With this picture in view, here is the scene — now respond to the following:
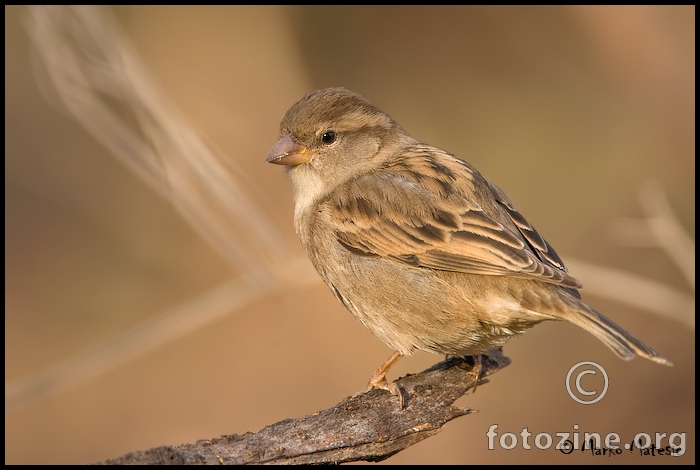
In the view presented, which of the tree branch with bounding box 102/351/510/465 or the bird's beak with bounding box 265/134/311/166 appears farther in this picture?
the bird's beak with bounding box 265/134/311/166

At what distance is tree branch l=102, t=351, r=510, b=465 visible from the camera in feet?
11.1

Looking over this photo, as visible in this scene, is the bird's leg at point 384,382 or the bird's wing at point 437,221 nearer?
the bird's wing at point 437,221

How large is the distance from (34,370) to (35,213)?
6.68ft

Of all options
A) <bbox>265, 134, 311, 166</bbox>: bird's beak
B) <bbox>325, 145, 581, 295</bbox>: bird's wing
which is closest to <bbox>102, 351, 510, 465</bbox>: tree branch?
<bbox>325, 145, 581, 295</bbox>: bird's wing

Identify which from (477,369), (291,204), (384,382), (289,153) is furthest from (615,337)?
(291,204)

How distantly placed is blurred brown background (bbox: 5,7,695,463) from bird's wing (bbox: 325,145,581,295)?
2.93 metres

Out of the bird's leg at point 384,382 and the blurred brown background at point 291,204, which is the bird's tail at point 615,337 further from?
the blurred brown background at point 291,204

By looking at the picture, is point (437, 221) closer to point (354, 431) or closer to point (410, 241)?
point (410, 241)

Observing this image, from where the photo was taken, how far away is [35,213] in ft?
29.6

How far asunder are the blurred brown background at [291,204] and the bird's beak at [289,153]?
2.77 meters

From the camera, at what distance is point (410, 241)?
4.41m

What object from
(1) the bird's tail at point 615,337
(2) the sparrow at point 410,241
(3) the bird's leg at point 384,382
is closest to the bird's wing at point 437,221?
(2) the sparrow at point 410,241

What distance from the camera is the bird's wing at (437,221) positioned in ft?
13.7

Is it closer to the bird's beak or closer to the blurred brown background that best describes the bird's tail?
the bird's beak
